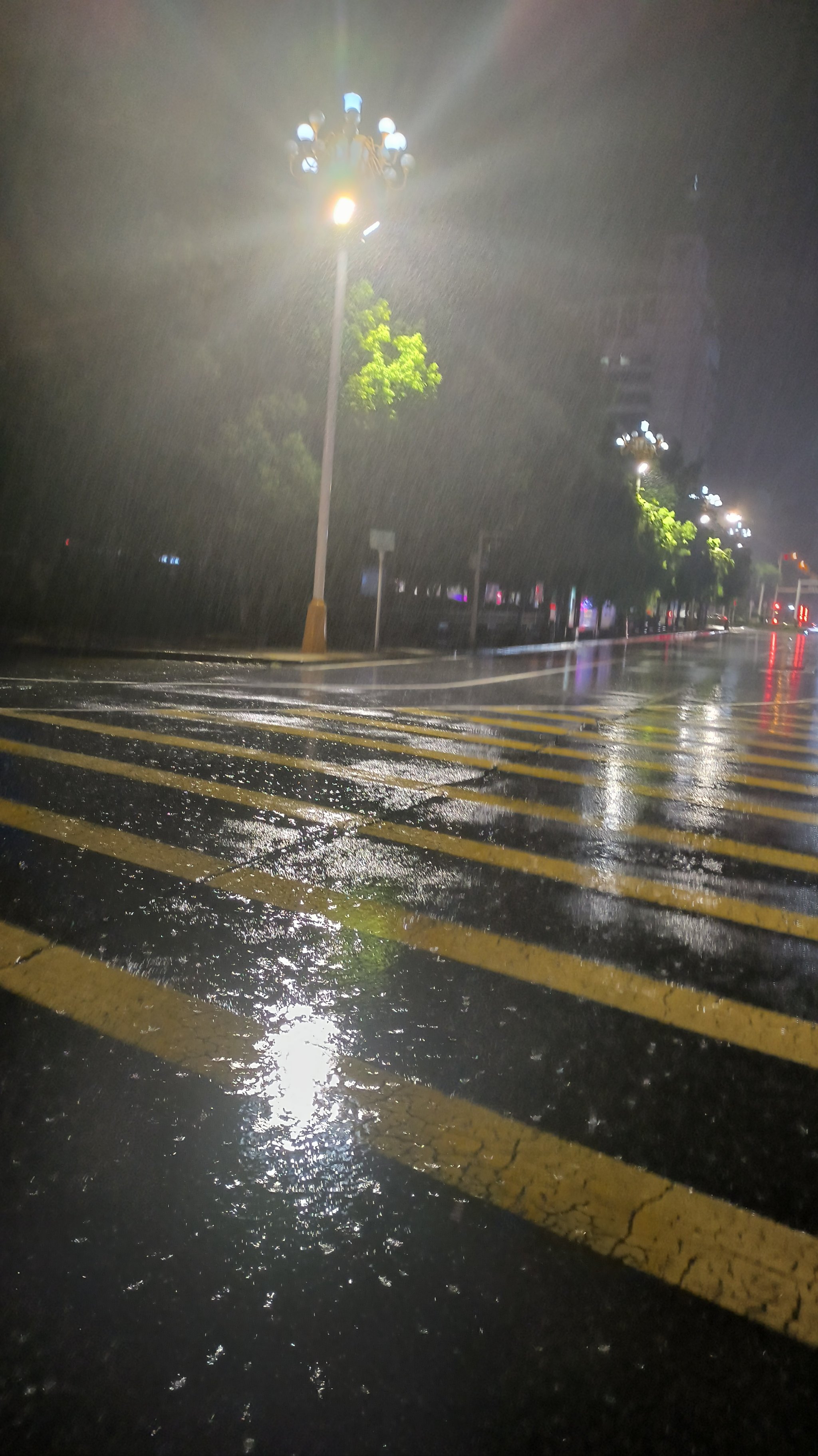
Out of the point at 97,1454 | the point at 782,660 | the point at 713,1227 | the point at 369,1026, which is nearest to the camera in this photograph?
the point at 97,1454

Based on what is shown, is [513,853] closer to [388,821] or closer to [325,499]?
[388,821]

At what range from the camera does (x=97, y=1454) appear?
6.26 ft

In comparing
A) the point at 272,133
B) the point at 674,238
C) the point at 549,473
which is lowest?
the point at 549,473

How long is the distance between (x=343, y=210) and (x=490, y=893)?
20863mm

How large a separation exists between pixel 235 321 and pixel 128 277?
10.5 ft

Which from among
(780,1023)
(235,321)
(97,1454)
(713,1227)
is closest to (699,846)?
(780,1023)

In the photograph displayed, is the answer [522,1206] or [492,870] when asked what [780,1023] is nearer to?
[522,1206]

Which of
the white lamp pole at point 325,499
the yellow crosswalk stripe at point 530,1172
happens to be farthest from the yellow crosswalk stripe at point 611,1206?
the white lamp pole at point 325,499

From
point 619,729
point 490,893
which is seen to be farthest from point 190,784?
point 619,729

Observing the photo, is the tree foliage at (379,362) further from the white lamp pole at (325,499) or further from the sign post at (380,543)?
the sign post at (380,543)

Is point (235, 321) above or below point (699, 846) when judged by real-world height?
above

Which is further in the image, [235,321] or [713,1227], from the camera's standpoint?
[235,321]

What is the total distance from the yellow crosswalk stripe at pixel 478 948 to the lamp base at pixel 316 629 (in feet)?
61.6

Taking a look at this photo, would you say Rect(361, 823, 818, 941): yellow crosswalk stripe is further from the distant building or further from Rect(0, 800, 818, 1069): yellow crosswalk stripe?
the distant building
